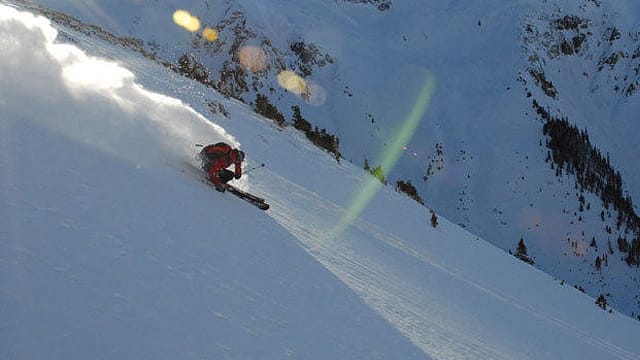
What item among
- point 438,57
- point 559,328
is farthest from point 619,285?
point 559,328

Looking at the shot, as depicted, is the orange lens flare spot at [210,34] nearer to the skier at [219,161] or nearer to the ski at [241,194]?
the ski at [241,194]

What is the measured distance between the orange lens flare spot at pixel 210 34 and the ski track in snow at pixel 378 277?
26268 millimetres

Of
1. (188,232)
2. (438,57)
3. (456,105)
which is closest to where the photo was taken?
(188,232)

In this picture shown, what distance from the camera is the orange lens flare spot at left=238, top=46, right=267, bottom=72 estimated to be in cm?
3650

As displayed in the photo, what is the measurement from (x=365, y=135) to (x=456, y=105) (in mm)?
10434

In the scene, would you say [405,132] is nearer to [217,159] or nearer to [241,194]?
[241,194]

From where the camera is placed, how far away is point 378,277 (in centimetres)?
827

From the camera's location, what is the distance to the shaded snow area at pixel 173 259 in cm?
356

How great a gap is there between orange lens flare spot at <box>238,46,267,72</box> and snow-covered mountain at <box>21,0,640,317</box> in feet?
0.28

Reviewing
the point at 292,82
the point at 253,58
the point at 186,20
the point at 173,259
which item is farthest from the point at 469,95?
the point at 173,259

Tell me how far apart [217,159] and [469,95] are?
41515mm

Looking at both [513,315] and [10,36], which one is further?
[513,315]

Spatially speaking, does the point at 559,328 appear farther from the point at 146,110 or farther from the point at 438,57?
the point at 438,57

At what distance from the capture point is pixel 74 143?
19.7 feet
